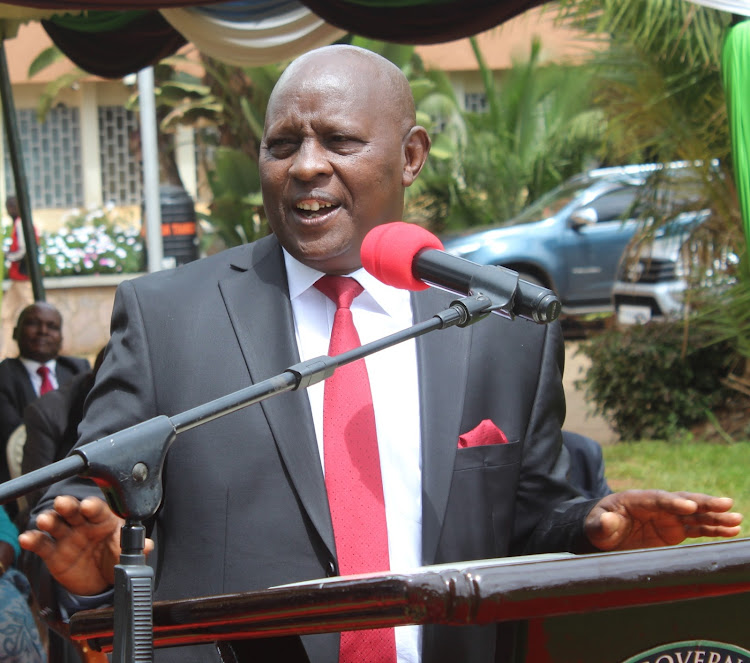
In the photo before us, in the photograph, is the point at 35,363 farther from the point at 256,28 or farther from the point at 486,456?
the point at 486,456

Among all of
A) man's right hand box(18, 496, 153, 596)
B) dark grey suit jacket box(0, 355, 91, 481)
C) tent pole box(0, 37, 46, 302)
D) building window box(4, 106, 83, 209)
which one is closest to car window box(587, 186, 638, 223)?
tent pole box(0, 37, 46, 302)

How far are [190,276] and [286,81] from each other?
0.48 metres

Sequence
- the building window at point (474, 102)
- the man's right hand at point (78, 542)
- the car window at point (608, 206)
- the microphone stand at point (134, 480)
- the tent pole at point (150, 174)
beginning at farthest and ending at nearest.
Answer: the building window at point (474, 102)
the car window at point (608, 206)
the tent pole at point (150, 174)
the man's right hand at point (78, 542)
the microphone stand at point (134, 480)

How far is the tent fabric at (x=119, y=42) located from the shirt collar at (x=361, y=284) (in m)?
4.75

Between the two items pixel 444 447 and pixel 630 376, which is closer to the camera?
pixel 444 447

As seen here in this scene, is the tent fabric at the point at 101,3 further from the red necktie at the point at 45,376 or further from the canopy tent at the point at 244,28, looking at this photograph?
the red necktie at the point at 45,376

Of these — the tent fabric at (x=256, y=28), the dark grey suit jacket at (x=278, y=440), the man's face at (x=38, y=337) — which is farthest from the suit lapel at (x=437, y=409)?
the man's face at (x=38, y=337)

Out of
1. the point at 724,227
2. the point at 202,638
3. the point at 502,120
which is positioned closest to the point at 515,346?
the point at 202,638

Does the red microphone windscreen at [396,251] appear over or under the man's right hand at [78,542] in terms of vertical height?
over

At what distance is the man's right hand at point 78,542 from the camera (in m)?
1.78

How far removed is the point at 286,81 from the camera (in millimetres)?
2506

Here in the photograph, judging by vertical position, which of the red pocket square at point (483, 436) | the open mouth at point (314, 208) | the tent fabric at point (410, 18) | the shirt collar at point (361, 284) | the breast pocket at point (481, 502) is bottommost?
the breast pocket at point (481, 502)

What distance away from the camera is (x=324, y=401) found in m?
2.33

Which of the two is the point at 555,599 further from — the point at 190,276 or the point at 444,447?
the point at 190,276
